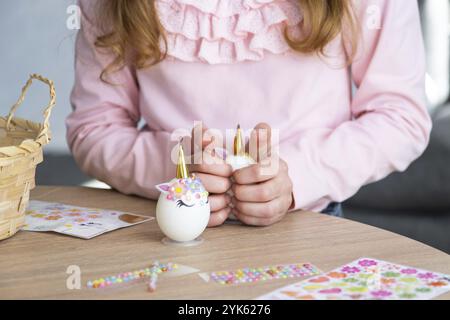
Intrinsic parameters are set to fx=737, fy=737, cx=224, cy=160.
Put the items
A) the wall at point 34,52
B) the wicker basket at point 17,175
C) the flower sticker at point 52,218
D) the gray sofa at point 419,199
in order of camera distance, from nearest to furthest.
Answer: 1. the wicker basket at point 17,175
2. the flower sticker at point 52,218
3. the gray sofa at point 419,199
4. the wall at point 34,52

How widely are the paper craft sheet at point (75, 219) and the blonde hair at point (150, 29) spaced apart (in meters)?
0.29

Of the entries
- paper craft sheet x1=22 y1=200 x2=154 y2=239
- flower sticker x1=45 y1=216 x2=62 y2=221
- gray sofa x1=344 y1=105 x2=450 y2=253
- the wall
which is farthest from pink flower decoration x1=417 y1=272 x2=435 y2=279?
the wall

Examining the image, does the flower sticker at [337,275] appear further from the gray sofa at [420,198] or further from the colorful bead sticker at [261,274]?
the gray sofa at [420,198]

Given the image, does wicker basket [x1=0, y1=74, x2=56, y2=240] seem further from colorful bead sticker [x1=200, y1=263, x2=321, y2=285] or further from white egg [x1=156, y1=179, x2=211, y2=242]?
colorful bead sticker [x1=200, y1=263, x2=321, y2=285]

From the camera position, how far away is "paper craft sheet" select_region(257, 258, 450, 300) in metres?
0.71

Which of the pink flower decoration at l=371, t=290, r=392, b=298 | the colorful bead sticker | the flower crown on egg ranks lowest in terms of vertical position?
the colorful bead sticker

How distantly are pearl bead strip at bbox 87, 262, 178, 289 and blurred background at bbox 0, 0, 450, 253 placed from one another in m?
0.89

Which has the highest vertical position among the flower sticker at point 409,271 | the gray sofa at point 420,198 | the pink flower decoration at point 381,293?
the pink flower decoration at point 381,293

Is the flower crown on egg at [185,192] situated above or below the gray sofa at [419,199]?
above

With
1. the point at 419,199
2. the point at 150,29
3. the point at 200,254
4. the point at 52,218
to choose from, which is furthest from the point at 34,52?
the point at 200,254

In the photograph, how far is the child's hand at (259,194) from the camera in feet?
3.13

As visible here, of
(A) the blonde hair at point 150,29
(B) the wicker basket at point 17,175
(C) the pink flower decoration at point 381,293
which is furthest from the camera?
(A) the blonde hair at point 150,29

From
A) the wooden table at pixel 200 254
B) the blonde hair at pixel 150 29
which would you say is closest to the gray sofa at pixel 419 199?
the blonde hair at pixel 150 29
